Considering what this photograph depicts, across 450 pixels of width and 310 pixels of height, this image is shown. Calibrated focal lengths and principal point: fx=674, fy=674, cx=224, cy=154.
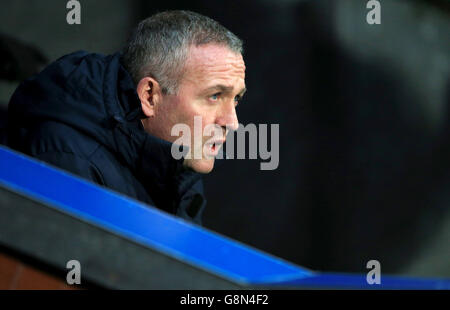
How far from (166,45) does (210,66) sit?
157mm

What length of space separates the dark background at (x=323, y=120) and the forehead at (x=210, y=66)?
210cm

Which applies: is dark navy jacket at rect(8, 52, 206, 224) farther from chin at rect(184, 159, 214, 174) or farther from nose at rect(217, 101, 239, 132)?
nose at rect(217, 101, 239, 132)

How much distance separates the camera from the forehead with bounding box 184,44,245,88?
7.14ft

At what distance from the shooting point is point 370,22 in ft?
14.4

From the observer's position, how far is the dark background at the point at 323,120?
4.21 m

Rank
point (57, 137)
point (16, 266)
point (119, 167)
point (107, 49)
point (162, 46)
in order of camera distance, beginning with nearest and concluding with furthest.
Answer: point (16, 266) → point (57, 137) → point (119, 167) → point (162, 46) → point (107, 49)

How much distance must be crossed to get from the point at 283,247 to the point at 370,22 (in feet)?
5.14

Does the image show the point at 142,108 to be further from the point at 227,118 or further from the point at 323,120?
the point at 323,120

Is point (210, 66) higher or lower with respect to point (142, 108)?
higher

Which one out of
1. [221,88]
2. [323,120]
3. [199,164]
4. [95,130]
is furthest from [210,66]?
[323,120]

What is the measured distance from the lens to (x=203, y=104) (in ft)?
7.22

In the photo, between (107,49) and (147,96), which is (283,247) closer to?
(107,49)

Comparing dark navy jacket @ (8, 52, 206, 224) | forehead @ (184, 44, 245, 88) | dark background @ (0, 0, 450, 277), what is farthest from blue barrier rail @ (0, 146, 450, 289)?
dark background @ (0, 0, 450, 277)
